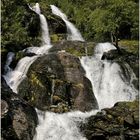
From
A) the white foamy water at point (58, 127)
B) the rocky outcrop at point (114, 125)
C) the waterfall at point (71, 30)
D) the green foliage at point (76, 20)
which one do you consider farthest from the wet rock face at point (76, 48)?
the rocky outcrop at point (114, 125)

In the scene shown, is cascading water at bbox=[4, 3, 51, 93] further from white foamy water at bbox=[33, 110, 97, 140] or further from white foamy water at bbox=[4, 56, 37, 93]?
white foamy water at bbox=[33, 110, 97, 140]

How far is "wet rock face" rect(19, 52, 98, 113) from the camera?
29.2 m

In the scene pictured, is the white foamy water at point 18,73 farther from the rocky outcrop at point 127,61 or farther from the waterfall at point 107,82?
the rocky outcrop at point 127,61

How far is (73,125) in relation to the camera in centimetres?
2602

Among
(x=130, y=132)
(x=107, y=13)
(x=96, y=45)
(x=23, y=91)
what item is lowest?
(x=130, y=132)

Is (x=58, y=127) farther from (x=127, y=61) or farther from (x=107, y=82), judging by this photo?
(x=127, y=61)

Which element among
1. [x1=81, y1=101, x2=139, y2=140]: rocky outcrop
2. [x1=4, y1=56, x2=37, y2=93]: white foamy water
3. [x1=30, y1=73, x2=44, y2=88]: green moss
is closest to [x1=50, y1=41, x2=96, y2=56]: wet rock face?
[x1=4, y1=56, x2=37, y2=93]: white foamy water

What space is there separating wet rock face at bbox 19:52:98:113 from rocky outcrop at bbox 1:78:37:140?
4630mm

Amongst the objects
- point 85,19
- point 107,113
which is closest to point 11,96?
point 107,113

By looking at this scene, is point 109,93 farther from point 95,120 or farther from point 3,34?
point 3,34

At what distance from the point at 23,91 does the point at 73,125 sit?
6.11 meters

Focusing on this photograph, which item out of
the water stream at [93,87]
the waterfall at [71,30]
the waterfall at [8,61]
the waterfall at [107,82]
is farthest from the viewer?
the waterfall at [71,30]

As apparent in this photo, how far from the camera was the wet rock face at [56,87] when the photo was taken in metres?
29.2

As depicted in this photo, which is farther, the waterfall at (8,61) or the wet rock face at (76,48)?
the wet rock face at (76,48)
